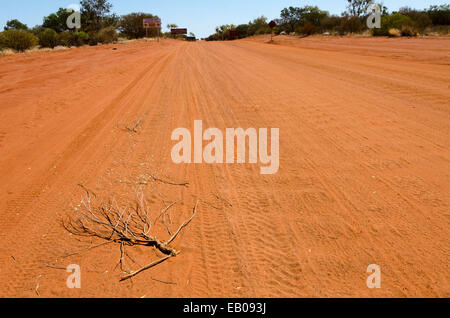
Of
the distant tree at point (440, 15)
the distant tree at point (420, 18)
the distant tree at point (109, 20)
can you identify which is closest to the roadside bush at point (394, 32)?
the distant tree at point (420, 18)

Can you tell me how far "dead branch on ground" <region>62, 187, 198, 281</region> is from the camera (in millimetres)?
3254

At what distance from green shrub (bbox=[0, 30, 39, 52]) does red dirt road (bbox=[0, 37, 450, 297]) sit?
21.4 metres

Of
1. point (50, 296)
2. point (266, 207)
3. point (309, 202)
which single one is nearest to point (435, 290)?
point (309, 202)

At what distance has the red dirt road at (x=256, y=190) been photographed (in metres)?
2.81

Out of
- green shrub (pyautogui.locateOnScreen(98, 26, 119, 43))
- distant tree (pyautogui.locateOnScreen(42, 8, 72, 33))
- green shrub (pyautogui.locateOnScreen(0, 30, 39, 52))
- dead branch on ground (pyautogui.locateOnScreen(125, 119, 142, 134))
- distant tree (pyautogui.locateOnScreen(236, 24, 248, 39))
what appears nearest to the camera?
dead branch on ground (pyautogui.locateOnScreen(125, 119, 142, 134))

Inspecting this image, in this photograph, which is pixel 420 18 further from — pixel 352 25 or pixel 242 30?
pixel 242 30

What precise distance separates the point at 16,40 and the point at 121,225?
96.4 ft

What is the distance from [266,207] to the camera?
12.4 feet

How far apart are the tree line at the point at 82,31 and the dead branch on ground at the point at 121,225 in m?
27.9

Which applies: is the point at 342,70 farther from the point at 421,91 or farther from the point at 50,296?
the point at 50,296

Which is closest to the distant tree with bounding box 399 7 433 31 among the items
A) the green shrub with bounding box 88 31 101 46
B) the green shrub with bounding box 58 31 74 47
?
the green shrub with bounding box 88 31 101 46

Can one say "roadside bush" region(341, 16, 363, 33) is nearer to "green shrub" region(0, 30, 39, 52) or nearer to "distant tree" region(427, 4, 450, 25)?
"distant tree" region(427, 4, 450, 25)

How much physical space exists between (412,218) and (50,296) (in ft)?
12.6

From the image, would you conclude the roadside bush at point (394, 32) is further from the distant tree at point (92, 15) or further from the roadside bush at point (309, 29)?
the distant tree at point (92, 15)
